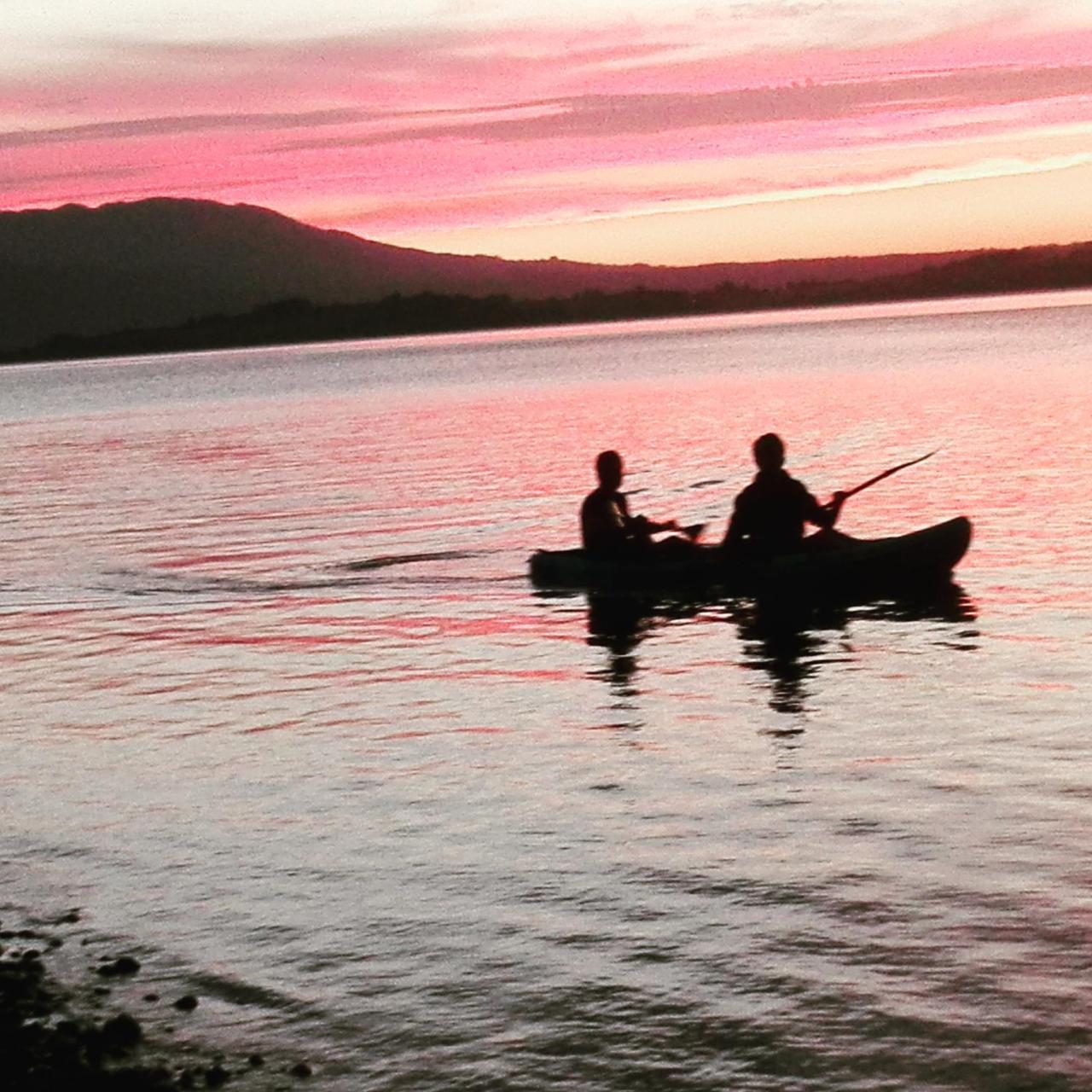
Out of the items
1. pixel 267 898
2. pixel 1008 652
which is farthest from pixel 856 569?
pixel 267 898

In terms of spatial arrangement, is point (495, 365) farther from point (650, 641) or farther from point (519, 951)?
point (519, 951)

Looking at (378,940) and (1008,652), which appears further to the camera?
(1008,652)

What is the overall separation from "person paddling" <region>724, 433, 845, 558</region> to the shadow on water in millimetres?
716

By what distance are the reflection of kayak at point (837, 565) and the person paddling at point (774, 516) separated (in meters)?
0.16

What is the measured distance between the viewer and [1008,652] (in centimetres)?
1747

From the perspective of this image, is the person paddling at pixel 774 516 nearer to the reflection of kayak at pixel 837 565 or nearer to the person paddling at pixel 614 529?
the reflection of kayak at pixel 837 565

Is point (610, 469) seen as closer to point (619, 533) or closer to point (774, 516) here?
point (619, 533)

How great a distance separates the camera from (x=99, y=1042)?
26.3 feet

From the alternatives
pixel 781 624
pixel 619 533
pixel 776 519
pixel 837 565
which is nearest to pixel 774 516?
pixel 776 519

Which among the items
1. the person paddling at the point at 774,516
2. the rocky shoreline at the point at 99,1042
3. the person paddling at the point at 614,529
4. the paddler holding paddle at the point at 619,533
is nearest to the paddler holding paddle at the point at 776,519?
the person paddling at the point at 774,516

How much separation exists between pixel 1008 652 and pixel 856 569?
11.7 feet

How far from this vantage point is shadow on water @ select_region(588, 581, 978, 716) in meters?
17.5

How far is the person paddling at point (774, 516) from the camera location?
20.5m

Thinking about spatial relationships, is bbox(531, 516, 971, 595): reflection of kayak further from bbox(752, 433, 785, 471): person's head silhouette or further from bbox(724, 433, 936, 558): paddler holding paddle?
bbox(752, 433, 785, 471): person's head silhouette
